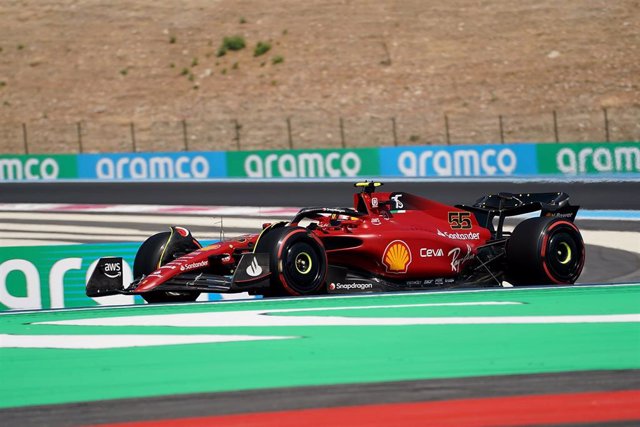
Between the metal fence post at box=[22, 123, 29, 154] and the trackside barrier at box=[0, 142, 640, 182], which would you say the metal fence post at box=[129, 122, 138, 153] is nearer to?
the metal fence post at box=[22, 123, 29, 154]

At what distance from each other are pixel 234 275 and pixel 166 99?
40915mm

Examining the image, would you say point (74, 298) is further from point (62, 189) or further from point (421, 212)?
point (62, 189)

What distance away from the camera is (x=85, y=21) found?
57531mm

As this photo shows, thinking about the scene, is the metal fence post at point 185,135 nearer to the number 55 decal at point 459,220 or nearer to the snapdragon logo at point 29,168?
the snapdragon logo at point 29,168

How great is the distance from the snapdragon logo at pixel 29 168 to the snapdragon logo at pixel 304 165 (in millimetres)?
7116

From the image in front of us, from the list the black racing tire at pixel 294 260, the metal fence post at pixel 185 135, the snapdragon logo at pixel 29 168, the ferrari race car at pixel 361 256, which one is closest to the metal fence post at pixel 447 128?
the metal fence post at pixel 185 135

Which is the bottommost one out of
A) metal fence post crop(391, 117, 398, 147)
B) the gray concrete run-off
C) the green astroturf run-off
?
the gray concrete run-off

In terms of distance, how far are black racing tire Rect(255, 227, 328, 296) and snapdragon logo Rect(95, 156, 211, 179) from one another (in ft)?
73.5

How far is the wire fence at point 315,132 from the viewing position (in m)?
43.1

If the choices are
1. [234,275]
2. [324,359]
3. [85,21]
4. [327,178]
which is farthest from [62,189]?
Answer: [85,21]

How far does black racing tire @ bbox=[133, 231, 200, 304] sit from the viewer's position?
11602 mm

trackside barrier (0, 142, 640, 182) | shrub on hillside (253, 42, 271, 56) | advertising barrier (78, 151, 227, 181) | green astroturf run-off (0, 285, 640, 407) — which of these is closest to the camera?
green astroturf run-off (0, 285, 640, 407)

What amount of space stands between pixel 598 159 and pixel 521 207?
52.5 ft

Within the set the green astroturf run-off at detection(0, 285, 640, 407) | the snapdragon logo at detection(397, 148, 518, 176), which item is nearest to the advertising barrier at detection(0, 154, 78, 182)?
the snapdragon logo at detection(397, 148, 518, 176)
